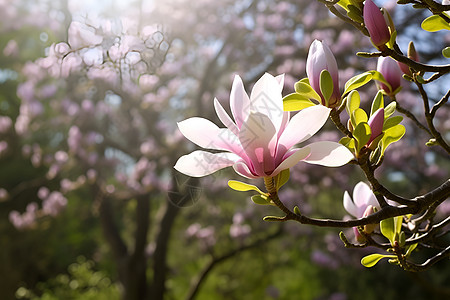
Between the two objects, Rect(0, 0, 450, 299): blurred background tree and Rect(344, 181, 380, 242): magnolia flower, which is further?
Rect(0, 0, 450, 299): blurred background tree

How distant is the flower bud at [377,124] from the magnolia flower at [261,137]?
5.1 inches

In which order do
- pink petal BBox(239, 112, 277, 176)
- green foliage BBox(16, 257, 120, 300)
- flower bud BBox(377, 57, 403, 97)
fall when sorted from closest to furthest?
pink petal BBox(239, 112, 277, 176) < flower bud BBox(377, 57, 403, 97) < green foliage BBox(16, 257, 120, 300)

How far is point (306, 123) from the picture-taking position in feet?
2.18

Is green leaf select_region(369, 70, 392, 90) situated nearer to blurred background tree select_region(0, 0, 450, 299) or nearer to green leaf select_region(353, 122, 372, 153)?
green leaf select_region(353, 122, 372, 153)

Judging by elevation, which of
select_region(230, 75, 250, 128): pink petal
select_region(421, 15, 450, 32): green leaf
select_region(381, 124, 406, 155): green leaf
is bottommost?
select_region(381, 124, 406, 155): green leaf

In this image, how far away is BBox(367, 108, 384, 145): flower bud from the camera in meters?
0.75

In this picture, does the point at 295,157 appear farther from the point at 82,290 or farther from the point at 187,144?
the point at 82,290

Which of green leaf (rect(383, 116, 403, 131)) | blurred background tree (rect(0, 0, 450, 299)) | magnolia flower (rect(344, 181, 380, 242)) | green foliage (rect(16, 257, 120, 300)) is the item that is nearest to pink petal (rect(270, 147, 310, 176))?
green leaf (rect(383, 116, 403, 131))

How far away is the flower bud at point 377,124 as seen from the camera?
75cm

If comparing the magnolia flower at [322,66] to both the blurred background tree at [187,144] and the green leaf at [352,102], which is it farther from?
the blurred background tree at [187,144]

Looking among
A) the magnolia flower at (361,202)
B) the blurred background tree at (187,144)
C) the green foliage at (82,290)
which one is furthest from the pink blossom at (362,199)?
the green foliage at (82,290)

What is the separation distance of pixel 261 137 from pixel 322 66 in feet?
0.64

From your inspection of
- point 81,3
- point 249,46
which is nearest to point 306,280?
point 249,46

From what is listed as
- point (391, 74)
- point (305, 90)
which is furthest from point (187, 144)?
point (305, 90)
